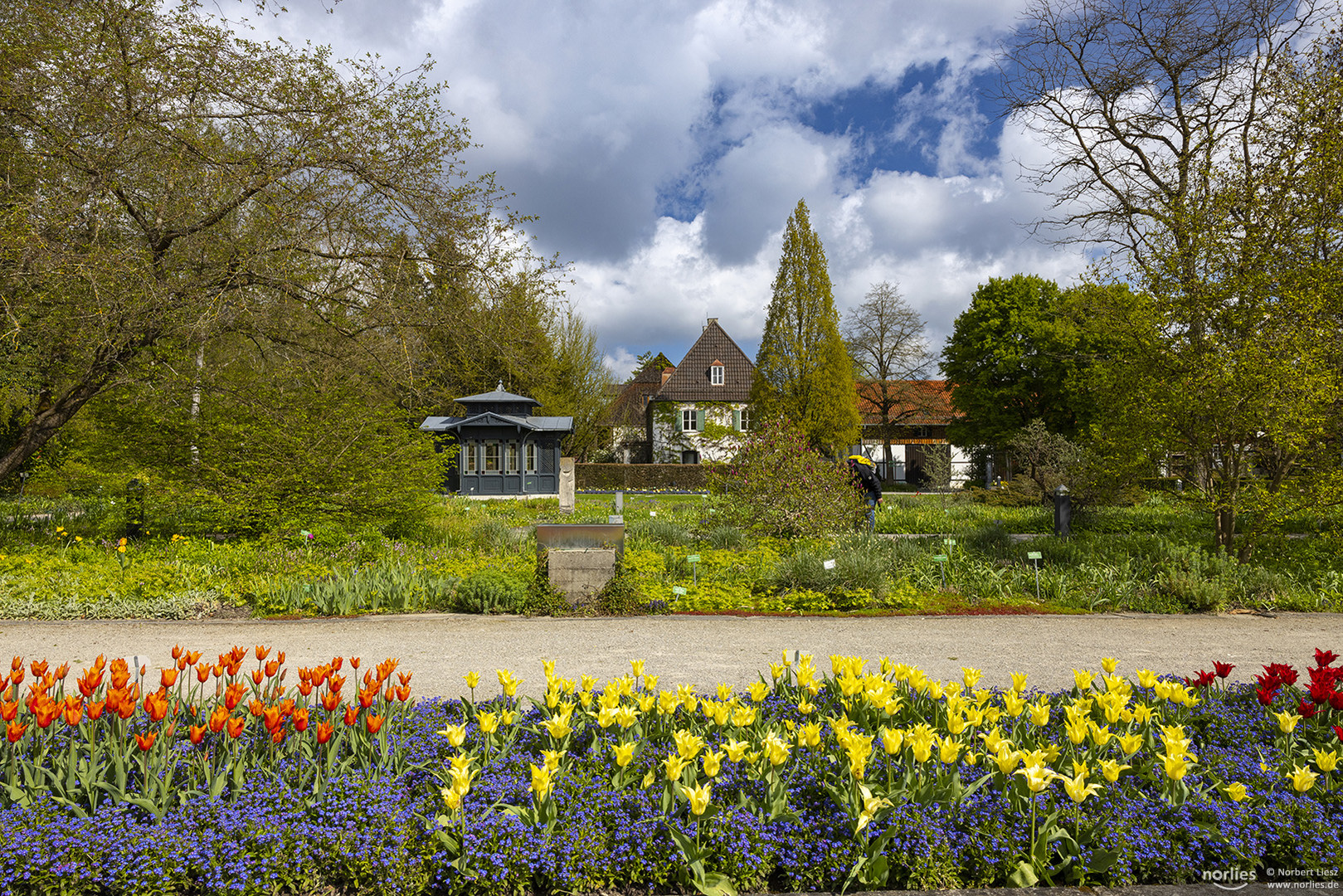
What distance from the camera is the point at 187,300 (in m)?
8.44

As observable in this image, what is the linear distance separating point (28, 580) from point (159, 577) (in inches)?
51.6

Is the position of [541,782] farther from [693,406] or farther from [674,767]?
[693,406]

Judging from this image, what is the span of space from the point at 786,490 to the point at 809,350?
1926 cm

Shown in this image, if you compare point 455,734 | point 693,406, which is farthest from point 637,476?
point 455,734

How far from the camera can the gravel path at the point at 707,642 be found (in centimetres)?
577

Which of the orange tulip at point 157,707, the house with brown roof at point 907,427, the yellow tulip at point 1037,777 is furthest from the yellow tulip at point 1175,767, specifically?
the house with brown roof at point 907,427

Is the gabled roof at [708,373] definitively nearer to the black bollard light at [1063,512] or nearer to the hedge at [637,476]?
the hedge at [637,476]

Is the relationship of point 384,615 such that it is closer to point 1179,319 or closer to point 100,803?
point 100,803

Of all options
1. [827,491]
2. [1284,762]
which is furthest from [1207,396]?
[1284,762]

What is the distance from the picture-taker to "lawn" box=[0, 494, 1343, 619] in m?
7.96

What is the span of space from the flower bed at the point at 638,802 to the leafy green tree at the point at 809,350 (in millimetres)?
26699

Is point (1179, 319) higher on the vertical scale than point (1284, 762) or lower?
higher

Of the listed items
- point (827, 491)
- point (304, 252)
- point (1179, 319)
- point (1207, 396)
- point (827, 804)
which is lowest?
point (827, 804)

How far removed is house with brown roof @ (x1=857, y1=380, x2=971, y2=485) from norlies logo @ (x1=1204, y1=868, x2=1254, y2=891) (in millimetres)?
33611
